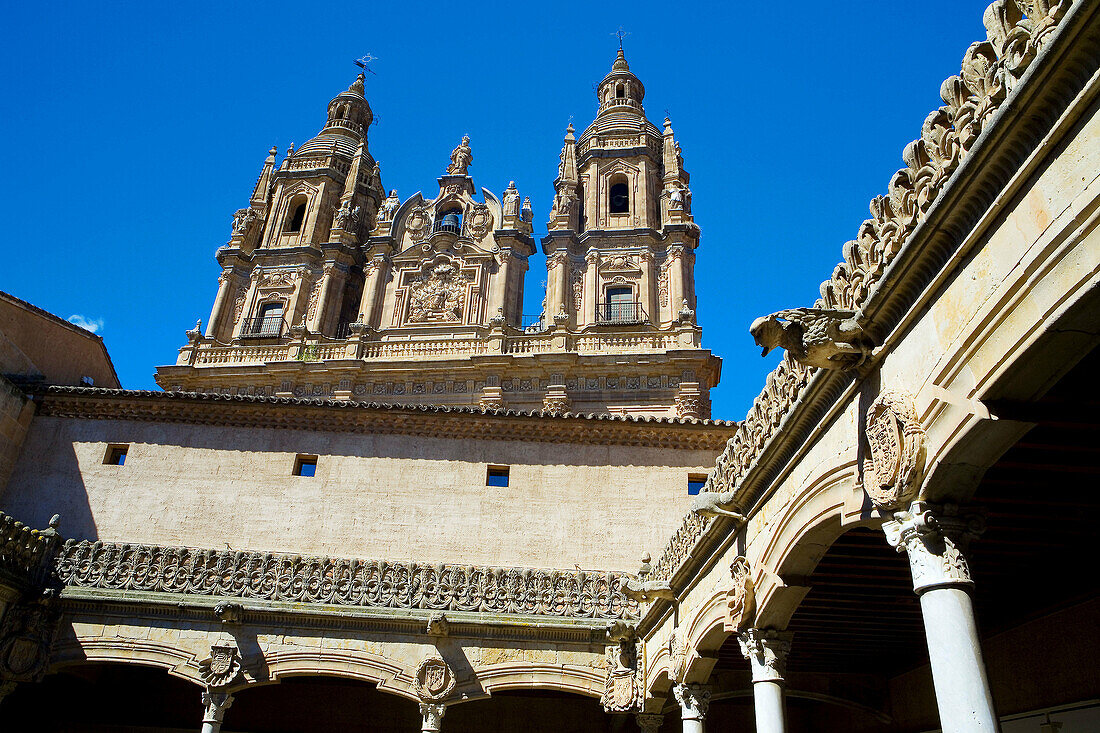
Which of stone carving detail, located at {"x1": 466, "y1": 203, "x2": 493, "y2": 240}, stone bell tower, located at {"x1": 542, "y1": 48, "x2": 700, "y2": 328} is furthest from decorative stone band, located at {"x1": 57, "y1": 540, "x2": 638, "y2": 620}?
stone carving detail, located at {"x1": 466, "y1": 203, "x2": 493, "y2": 240}

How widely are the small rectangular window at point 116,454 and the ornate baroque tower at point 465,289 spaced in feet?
39.0

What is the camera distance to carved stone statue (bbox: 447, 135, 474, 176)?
40431 millimetres

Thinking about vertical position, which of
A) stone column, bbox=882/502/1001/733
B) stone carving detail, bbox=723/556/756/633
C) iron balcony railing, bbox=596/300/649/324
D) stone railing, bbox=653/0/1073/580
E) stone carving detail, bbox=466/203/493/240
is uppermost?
stone carving detail, bbox=466/203/493/240

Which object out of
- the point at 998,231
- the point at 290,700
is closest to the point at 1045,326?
the point at 998,231

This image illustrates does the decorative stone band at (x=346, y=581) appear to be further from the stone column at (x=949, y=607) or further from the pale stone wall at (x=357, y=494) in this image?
the stone column at (x=949, y=607)

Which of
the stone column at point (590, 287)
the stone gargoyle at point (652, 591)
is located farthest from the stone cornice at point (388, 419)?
the stone column at point (590, 287)

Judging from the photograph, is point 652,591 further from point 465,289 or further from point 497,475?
point 465,289

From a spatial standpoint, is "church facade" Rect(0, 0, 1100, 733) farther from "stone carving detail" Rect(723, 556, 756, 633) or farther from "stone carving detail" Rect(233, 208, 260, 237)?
"stone carving detail" Rect(233, 208, 260, 237)

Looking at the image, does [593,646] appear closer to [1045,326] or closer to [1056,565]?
[1056,565]

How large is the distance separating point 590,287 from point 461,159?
12.1 metres

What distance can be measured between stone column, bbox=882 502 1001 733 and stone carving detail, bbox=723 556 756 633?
3.22 meters

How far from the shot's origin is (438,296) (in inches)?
1387

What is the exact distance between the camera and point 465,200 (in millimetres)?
38719

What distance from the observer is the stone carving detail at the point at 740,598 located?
28.6ft
